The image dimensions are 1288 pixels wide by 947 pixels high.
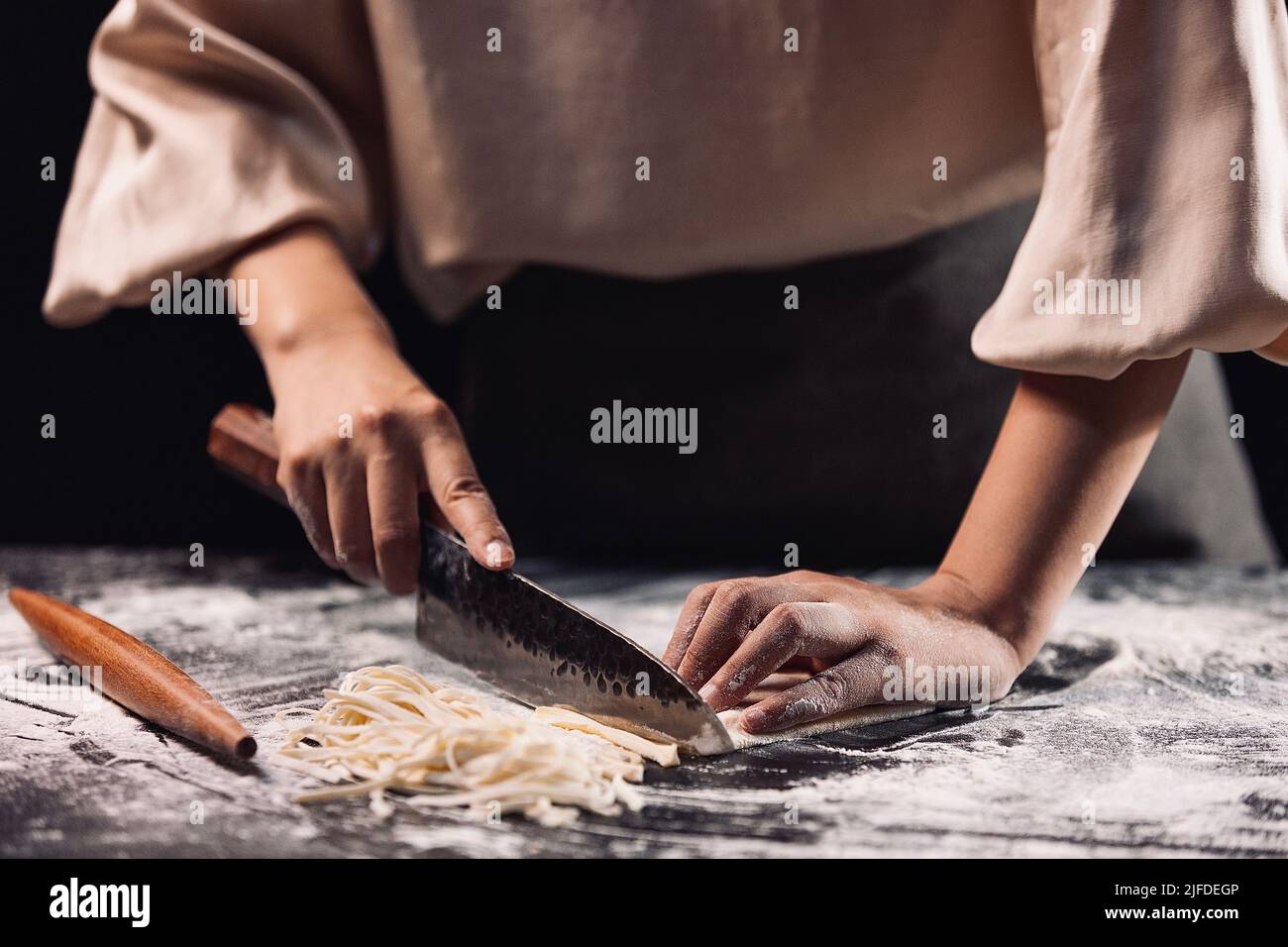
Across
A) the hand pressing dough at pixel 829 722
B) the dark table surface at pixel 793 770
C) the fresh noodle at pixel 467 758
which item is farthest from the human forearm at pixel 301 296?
the hand pressing dough at pixel 829 722

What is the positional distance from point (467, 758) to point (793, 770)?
250 millimetres

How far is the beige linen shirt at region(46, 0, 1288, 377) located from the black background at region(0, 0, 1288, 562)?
0.54m

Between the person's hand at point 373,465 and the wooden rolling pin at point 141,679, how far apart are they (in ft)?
0.71

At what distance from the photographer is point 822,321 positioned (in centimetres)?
160

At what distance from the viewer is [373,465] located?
119 cm

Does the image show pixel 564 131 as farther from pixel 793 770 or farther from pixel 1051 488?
pixel 793 770

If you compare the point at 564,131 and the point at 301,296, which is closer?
the point at 301,296

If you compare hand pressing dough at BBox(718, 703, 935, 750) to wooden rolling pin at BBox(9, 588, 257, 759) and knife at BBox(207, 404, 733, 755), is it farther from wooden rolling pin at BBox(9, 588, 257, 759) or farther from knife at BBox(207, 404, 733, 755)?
wooden rolling pin at BBox(9, 588, 257, 759)

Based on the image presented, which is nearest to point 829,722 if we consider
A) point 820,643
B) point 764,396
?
point 820,643

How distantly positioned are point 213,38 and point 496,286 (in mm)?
460

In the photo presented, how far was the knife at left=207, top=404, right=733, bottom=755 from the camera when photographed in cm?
97

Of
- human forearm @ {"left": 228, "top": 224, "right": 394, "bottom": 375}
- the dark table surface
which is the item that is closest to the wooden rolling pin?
the dark table surface
